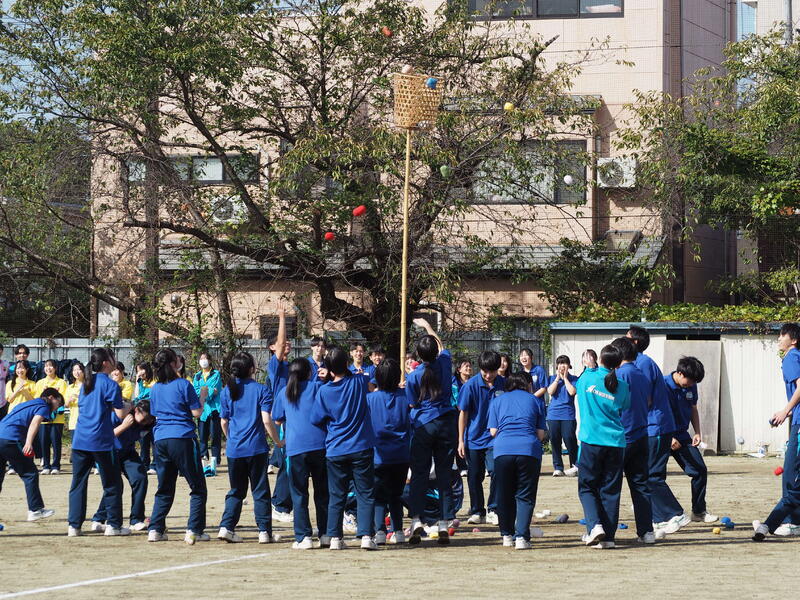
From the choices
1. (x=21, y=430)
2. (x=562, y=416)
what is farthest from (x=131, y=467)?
(x=562, y=416)

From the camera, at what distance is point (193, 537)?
11.0 metres

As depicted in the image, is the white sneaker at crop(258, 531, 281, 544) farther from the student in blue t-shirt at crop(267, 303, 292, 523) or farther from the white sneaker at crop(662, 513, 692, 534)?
the white sneaker at crop(662, 513, 692, 534)

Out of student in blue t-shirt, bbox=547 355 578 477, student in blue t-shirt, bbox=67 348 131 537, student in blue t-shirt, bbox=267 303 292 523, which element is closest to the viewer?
student in blue t-shirt, bbox=67 348 131 537

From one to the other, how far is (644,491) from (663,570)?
1488 millimetres

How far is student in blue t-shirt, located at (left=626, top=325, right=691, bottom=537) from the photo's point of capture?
1127 centimetres

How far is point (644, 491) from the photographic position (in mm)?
10734

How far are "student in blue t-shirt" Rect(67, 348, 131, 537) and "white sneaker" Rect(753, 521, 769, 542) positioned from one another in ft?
19.5

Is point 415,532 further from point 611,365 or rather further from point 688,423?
point 688,423

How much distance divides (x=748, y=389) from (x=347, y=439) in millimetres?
12878

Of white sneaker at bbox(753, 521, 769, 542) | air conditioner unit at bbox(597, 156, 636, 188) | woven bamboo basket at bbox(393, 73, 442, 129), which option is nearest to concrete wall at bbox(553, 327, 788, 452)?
air conditioner unit at bbox(597, 156, 636, 188)

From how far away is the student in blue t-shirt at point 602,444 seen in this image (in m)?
10.3

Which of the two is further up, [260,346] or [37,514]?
[260,346]

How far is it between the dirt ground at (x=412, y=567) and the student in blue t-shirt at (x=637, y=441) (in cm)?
28

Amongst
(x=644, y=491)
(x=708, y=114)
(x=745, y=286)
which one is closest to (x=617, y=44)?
(x=708, y=114)
